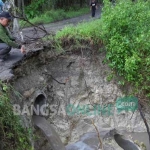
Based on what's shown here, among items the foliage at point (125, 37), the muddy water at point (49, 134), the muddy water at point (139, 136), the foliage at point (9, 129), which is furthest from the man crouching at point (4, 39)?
the muddy water at point (139, 136)

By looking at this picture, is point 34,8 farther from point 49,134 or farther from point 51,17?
point 49,134

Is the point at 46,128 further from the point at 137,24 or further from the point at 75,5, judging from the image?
the point at 75,5

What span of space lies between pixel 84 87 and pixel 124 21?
274cm

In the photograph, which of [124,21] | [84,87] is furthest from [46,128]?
[124,21]

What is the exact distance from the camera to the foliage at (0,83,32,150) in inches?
249

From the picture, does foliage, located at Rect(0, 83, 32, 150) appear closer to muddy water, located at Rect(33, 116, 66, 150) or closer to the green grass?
muddy water, located at Rect(33, 116, 66, 150)

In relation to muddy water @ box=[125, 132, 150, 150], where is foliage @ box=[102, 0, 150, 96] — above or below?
above

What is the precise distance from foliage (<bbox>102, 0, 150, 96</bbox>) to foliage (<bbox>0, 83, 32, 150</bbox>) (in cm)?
507

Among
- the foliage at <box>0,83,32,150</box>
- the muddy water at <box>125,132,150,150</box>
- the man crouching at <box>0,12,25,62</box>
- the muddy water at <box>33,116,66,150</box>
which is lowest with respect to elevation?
the muddy water at <box>125,132,150,150</box>

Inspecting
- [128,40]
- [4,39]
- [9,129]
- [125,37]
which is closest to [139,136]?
[128,40]

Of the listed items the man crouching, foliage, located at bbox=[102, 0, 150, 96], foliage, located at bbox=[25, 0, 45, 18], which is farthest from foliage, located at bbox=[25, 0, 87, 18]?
the man crouching

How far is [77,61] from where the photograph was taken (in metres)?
12.1

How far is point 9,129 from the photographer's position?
6445 millimetres

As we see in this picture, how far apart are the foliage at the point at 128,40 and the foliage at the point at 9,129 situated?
507 centimetres
